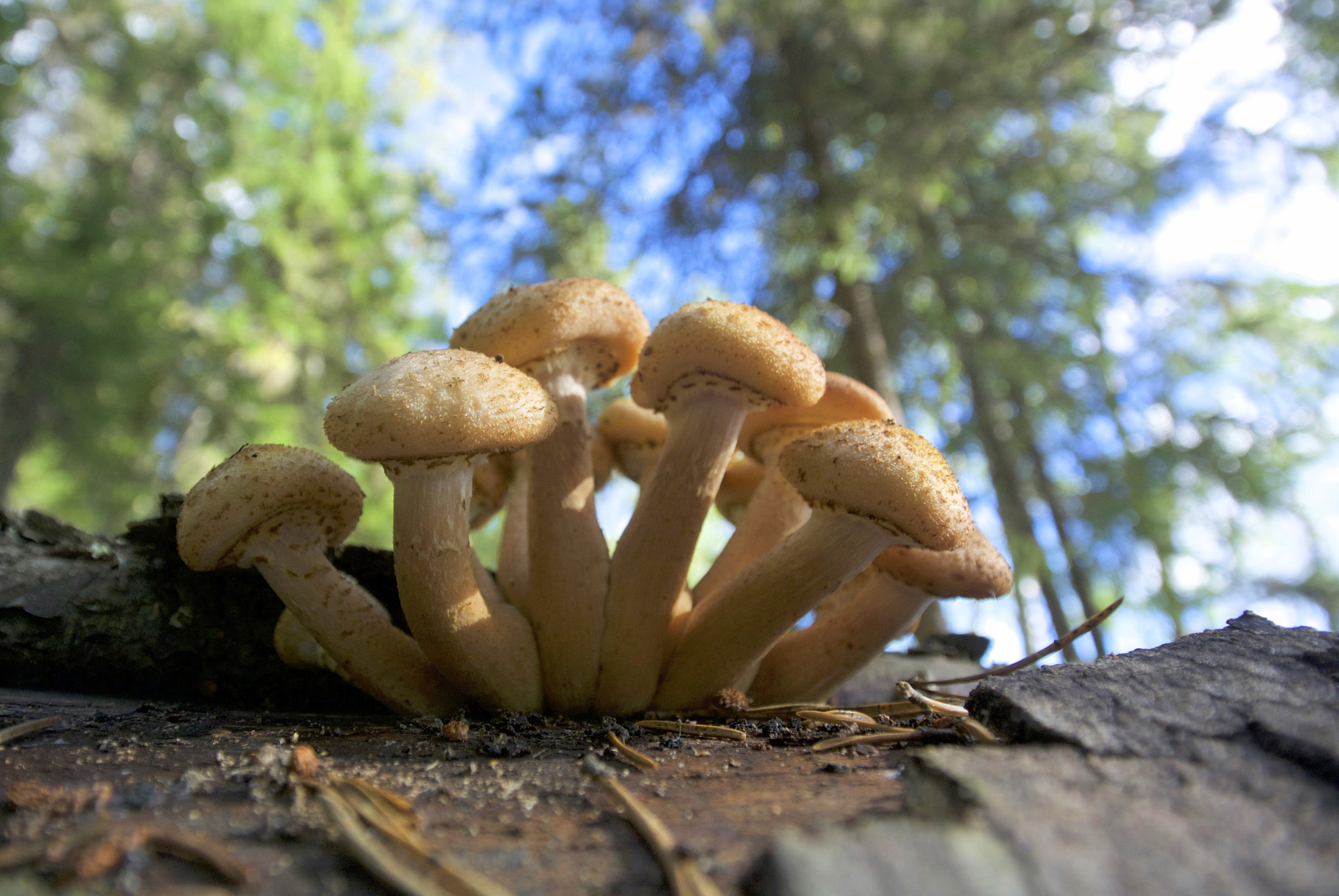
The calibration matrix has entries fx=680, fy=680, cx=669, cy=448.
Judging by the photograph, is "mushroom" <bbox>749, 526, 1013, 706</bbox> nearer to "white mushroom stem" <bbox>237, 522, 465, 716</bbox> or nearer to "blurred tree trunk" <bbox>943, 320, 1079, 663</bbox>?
"white mushroom stem" <bbox>237, 522, 465, 716</bbox>

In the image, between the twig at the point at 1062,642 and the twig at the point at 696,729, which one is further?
the twig at the point at 1062,642

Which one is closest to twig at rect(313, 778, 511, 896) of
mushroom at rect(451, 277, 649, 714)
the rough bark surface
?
the rough bark surface

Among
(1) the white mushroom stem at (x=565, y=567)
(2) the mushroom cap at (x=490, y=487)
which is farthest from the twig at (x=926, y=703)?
(2) the mushroom cap at (x=490, y=487)

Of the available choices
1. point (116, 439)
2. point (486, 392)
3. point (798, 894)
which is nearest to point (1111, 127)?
point (486, 392)

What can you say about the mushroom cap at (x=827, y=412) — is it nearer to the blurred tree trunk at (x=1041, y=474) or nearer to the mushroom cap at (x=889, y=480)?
the mushroom cap at (x=889, y=480)

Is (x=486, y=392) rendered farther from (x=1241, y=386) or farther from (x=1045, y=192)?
(x=1241, y=386)

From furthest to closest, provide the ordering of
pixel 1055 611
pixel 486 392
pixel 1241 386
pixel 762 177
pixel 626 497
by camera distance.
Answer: pixel 626 497 → pixel 1241 386 → pixel 1055 611 → pixel 762 177 → pixel 486 392

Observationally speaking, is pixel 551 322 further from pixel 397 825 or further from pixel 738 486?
pixel 397 825
